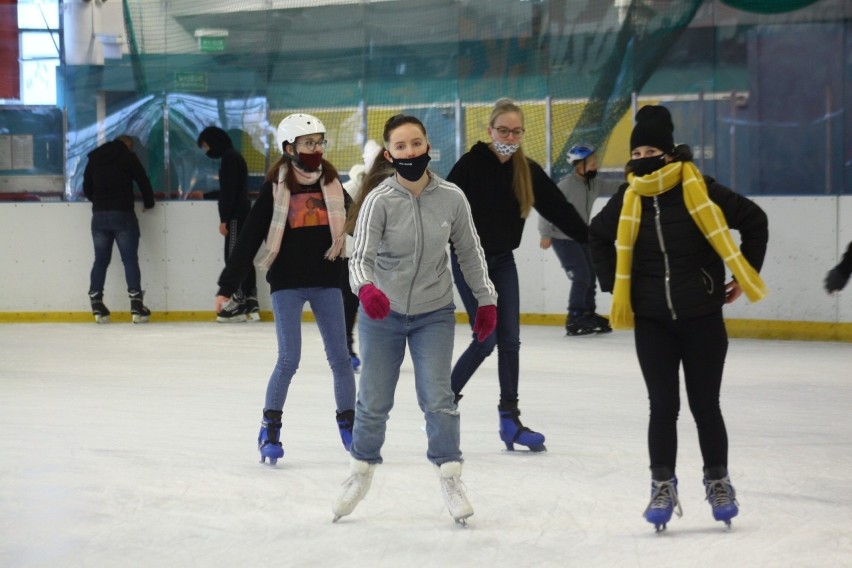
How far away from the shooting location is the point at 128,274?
11820mm

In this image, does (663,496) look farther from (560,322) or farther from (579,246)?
(560,322)

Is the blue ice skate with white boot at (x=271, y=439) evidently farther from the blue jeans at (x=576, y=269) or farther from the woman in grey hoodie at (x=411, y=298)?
the blue jeans at (x=576, y=269)

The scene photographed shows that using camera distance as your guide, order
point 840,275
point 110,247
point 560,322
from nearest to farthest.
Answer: point 840,275
point 560,322
point 110,247

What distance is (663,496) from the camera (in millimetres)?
3906

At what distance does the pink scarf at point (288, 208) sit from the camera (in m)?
5.06

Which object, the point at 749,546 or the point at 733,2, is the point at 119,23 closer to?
the point at 733,2

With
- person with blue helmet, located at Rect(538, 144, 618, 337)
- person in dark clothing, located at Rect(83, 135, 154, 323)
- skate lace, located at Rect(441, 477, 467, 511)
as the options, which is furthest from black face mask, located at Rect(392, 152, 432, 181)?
person in dark clothing, located at Rect(83, 135, 154, 323)

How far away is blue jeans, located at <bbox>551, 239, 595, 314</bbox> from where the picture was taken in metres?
10.4

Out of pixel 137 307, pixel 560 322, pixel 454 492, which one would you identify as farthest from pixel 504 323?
pixel 137 307

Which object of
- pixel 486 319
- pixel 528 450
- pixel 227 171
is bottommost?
pixel 528 450

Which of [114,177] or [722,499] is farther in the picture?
[114,177]

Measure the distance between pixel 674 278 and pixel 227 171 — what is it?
8262 mm

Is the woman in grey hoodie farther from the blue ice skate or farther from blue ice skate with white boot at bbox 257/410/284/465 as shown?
blue ice skate with white boot at bbox 257/410/284/465

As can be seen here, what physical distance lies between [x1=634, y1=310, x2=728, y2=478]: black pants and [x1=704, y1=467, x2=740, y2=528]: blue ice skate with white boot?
3cm
